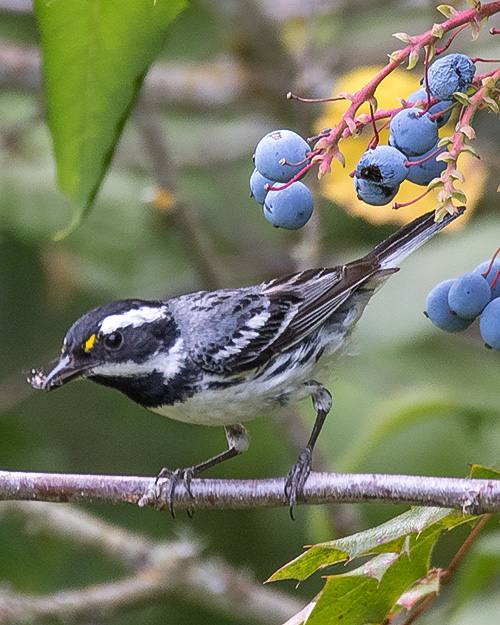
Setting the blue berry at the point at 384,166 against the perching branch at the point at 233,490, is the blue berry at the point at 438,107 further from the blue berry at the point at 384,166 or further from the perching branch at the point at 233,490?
the perching branch at the point at 233,490

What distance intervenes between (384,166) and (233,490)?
88 cm

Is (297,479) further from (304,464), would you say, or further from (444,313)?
(444,313)

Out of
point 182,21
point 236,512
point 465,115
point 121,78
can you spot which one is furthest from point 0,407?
point 465,115

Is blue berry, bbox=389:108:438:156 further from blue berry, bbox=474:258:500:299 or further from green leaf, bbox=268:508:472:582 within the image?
green leaf, bbox=268:508:472:582

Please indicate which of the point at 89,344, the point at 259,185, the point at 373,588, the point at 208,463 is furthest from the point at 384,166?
the point at 208,463

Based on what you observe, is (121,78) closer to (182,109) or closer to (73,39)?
(73,39)

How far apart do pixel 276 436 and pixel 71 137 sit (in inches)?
124

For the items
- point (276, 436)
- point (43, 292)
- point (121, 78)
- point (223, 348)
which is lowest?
point (276, 436)

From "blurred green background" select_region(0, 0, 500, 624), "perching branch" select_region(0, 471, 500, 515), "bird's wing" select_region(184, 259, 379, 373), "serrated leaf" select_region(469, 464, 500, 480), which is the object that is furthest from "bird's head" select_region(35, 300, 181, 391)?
"serrated leaf" select_region(469, 464, 500, 480)

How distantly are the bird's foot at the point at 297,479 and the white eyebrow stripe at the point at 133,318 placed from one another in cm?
63

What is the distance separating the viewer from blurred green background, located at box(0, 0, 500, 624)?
11.9 feet

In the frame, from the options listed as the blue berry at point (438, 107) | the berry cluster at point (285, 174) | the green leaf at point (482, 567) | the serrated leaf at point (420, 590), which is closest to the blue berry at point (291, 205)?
the berry cluster at point (285, 174)

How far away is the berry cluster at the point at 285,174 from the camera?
5.24 feet

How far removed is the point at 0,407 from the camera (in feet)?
14.0
